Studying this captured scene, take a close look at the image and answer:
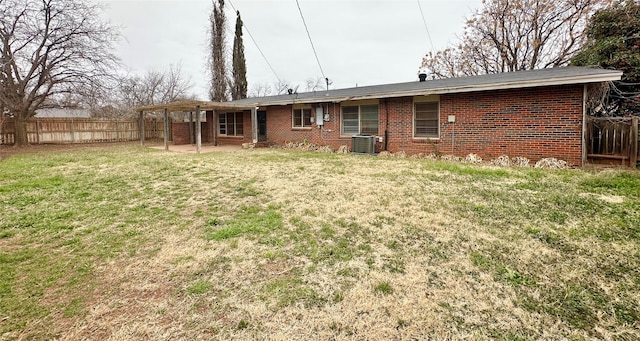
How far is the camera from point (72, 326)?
6.77 feet

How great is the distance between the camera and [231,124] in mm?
17141

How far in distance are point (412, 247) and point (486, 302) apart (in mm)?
997

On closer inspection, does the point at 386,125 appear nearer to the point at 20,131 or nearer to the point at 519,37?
the point at 519,37

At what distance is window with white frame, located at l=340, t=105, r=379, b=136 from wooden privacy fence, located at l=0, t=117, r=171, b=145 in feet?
48.0

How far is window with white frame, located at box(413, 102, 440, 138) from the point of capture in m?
10.4

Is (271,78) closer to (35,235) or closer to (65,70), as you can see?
(65,70)

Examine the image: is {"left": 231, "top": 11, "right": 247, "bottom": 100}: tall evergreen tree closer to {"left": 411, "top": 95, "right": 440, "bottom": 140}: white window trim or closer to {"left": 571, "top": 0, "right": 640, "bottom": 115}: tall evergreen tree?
{"left": 411, "top": 95, "right": 440, "bottom": 140}: white window trim

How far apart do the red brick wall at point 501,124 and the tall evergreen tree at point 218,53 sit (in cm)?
1600

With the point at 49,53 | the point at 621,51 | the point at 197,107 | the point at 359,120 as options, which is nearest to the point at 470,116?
the point at 359,120

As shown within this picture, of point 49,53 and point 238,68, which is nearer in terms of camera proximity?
point 49,53

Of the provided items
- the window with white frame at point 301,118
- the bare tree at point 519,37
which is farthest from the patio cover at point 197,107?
the bare tree at point 519,37

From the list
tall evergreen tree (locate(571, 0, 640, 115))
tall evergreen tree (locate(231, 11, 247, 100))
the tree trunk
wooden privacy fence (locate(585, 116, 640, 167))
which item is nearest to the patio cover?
the tree trunk

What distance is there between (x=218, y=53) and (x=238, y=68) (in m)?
1.71

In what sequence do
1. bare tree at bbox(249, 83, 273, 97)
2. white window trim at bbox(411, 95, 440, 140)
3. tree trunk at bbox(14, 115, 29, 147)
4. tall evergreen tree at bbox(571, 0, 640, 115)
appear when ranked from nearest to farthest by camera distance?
1. tall evergreen tree at bbox(571, 0, 640, 115)
2. white window trim at bbox(411, 95, 440, 140)
3. tree trunk at bbox(14, 115, 29, 147)
4. bare tree at bbox(249, 83, 273, 97)
